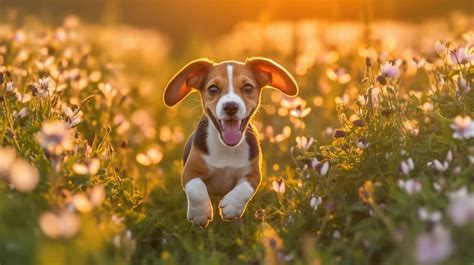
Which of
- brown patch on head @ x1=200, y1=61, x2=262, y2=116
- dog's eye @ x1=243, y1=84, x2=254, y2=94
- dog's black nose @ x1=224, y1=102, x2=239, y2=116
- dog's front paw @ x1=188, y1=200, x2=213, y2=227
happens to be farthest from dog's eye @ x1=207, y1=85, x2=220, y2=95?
dog's front paw @ x1=188, y1=200, x2=213, y2=227

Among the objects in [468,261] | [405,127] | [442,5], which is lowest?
[468,261]

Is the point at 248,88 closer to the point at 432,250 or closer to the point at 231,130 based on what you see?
the point at 231,130

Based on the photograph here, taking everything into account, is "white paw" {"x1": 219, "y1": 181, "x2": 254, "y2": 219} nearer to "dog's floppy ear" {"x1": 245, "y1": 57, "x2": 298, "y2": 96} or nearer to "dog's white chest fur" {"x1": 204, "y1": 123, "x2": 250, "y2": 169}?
"dog's white chest fur" {"x1": 204, "y1": 123, "x2": 250, "y2": 169}

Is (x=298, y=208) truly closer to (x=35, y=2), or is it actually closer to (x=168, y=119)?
(x=168, y=119)

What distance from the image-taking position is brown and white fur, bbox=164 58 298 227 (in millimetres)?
5543

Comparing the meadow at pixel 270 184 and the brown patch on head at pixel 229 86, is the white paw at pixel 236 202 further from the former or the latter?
the brown patch on head at pixel 229 86

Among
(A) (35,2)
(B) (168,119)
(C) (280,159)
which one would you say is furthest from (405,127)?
(A) (35,2)

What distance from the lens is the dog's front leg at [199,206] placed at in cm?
553

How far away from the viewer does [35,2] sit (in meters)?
22.7

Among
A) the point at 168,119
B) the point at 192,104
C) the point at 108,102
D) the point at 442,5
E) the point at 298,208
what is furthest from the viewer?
the point at 442,5

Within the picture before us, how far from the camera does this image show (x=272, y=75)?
20.5ft

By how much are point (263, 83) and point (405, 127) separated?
1.21 meters

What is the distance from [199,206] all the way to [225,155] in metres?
0.51

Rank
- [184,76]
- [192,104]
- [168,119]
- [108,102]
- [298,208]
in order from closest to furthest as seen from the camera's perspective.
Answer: [298,208] → [184,76] → [108,102] → [168,119] → [192,104]
